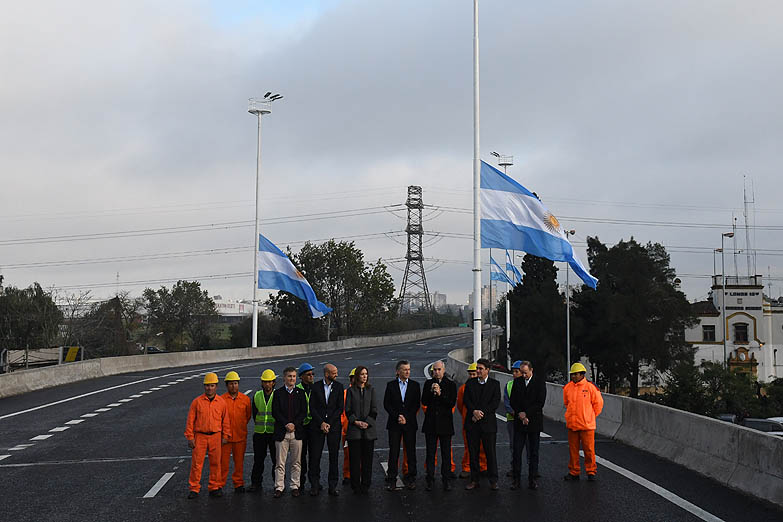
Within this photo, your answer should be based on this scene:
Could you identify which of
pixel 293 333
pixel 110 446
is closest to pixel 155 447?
pixel 110 446

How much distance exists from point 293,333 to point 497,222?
293 feet

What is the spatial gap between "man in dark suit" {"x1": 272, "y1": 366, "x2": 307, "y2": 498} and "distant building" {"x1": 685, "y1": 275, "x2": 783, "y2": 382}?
81.5 metres

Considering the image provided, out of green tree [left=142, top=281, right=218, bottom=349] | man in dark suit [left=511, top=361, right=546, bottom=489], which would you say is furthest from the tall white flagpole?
green tree [left=142, top=281, right=218, bottom=349]

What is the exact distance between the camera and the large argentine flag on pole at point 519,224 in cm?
2164

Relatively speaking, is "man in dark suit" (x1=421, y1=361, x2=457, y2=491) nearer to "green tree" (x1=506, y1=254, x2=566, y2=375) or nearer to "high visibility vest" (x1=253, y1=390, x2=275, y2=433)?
"high visibility vest" (x1=253, y1=390, x2=275, y2=433)

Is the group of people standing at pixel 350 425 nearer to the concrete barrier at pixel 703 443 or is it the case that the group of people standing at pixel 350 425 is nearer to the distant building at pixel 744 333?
the concrete barrier at pixel 703 443

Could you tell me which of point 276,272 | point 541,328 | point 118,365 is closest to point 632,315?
point 541,328

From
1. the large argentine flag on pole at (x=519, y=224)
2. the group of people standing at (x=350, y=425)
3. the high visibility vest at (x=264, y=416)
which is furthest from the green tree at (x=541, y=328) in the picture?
the high visibility vest at (x=264, y=416)

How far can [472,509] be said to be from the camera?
10250mm

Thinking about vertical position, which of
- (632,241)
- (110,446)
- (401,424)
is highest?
(632,241)

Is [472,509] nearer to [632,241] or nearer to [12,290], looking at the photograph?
[12,290]

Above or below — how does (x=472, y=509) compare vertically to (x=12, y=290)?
below

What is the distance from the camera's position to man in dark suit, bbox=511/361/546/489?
38.9 feet

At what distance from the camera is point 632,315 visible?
7738cm
